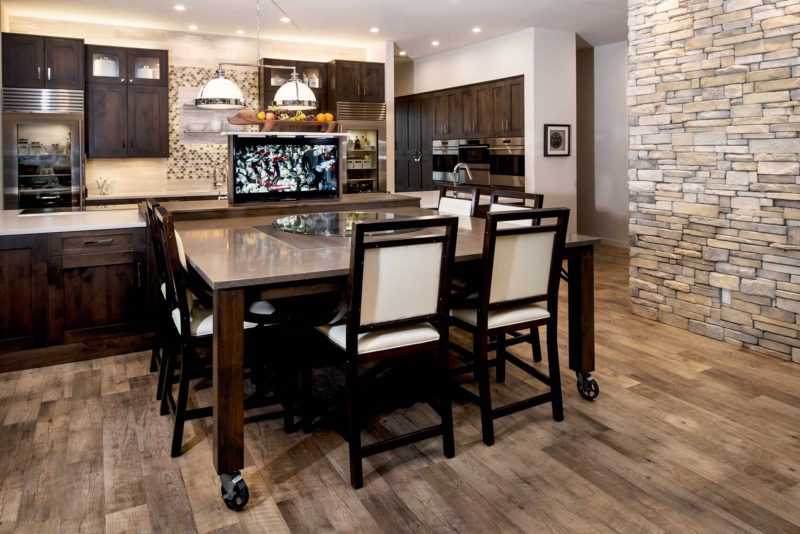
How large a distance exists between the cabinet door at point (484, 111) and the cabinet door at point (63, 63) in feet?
15.3

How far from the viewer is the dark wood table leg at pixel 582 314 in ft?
9.79

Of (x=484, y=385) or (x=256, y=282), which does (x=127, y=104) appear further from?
(x=484, y=385)

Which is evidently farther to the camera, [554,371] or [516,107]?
[516,107]

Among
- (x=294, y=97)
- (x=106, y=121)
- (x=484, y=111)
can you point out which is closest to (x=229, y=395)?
(x=294, y=97)

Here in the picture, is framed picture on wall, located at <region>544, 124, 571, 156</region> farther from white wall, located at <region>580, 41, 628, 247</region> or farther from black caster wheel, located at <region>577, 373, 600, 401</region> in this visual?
black caster wheel, located at <region>577, 373, 600, 401</region>

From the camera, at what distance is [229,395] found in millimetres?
2162

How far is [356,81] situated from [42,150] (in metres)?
3.61

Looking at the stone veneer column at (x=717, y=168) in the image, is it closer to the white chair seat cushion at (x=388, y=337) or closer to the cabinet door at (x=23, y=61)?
the white chair seat cushion at (x=388, y=337)

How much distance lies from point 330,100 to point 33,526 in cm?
638

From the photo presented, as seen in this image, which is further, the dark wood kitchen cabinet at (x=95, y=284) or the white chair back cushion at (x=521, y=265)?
the dark wood kitchen cabinet at (x=95, y=284)

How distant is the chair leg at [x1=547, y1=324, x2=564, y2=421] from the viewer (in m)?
2.79

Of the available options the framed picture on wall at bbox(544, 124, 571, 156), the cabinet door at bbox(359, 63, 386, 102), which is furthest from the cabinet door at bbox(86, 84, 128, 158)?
the framed picture on wall at bbox(544, 124, 571, 156)

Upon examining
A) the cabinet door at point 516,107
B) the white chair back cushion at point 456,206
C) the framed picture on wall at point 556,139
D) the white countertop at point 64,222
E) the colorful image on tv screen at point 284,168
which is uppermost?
the cabinet door at point 516,107

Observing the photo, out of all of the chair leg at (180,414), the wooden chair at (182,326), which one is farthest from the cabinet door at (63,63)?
the chair leg at (180,414)
